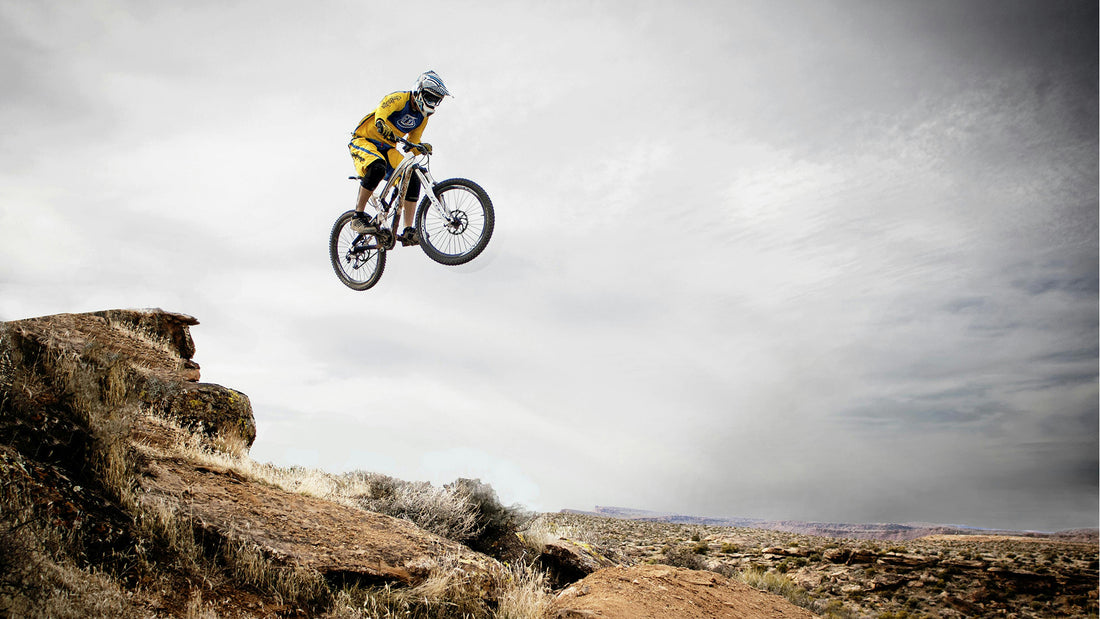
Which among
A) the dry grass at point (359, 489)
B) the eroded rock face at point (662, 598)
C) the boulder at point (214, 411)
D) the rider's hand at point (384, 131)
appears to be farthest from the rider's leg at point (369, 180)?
the eroded rock face at point (662, 598)

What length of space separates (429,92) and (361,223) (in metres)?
2.67

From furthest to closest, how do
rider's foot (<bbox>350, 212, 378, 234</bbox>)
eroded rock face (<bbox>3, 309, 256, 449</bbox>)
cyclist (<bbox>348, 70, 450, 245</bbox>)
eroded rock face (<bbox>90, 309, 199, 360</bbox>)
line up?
eroded rock face (<bbox>90, 309, 199, 360</bbox>)
rider's foot (<bbox>350, 212, 378, 234</bbox>)
eroded rock face (<bbox>3, 309, 256, 449</bbox>)
cyclist (<bbox>348, 70, 450, 245</bbox>)

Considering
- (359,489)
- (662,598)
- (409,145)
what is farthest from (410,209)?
(662,598)

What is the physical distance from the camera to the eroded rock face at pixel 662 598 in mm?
7180

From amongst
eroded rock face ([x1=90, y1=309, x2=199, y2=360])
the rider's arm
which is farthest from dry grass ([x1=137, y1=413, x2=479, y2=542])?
the rider's arm

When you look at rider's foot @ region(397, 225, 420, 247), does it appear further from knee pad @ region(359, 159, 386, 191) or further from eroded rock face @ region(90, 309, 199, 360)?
eroded rock face @ region(90, 309, 199, 360)

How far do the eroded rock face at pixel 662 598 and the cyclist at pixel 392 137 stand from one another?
5.59m

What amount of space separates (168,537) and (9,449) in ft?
5.66

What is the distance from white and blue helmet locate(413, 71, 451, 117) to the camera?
854 cm

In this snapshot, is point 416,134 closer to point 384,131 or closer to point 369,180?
point 384,131

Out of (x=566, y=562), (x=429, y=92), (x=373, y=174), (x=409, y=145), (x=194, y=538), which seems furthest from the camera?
(x=566, y=562)

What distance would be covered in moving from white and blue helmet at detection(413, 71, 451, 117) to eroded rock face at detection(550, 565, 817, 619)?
6.99 metres

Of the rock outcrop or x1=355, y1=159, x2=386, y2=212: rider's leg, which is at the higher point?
x1=355, y1=159, x2=386, y2=212: rider's leg

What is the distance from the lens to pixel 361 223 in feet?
33.1
